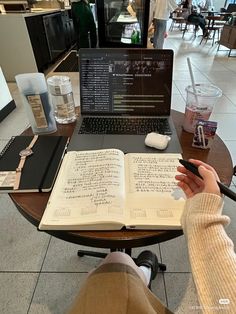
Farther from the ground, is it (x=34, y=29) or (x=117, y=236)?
(x=117, y=236)

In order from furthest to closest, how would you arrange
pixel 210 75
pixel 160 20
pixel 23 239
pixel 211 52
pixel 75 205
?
pixel 211 52 < pixel 210 75 < pixel 160 20 < pixel 23 239 < pixel 75 205

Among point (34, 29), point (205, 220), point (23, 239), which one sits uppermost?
point (205, 220)

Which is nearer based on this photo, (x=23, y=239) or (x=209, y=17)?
(x=23, y=239)

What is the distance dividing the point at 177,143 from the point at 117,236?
0.42 m

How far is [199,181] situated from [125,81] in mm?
533

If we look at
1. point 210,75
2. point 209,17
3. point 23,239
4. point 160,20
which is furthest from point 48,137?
point 209,17

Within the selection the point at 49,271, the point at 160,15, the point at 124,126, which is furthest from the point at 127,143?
the point at 160,15

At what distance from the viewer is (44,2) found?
18.2ft

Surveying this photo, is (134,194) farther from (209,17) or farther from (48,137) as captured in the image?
(209,17)

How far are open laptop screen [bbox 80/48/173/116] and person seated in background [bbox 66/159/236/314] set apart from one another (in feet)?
1.43

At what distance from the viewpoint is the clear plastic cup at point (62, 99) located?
86 cm

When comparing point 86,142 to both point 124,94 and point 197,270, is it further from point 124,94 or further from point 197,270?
point 197,270

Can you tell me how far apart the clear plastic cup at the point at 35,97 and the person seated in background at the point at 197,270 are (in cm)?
54

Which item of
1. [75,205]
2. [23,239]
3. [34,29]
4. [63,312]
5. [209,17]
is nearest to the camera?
[75,205]
